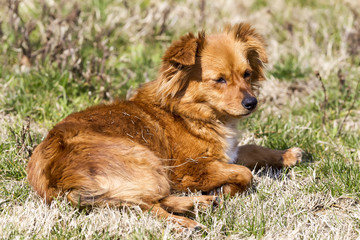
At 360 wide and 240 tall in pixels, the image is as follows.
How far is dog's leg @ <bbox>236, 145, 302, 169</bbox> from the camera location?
4.05 metres

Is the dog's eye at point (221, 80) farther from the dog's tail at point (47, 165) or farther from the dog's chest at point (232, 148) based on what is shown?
the dog's tail at point (47, 165)

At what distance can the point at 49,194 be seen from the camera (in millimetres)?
3053

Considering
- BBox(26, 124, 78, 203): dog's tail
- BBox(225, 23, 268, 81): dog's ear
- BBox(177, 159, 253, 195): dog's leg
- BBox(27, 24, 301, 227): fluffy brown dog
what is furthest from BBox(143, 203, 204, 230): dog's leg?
BBox(225, 23, 268, 81): dog's ear

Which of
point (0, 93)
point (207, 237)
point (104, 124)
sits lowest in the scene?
point (0, 93)

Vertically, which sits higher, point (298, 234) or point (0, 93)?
point (298, 234)

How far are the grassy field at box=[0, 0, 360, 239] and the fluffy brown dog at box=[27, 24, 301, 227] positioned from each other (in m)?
0.17

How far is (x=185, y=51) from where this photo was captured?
11.5 feet

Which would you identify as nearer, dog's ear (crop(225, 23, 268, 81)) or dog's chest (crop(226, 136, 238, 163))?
dog's chest (crop(226, 136, 238, 163))

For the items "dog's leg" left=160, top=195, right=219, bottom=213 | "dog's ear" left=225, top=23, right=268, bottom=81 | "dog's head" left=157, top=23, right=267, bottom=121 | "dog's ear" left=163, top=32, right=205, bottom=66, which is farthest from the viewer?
"dog's ear" left=225, top=23, right=268, bottom=81

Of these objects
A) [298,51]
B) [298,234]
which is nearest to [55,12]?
[298,51]

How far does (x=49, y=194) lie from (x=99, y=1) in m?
4.65

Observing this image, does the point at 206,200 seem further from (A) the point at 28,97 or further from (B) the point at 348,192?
(A) the point at 28,97

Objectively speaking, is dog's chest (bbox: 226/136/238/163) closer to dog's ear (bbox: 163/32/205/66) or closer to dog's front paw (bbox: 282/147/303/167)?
dog's front paw (bbox: 282/147/303/167)

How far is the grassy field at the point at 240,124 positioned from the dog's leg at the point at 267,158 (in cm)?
10
